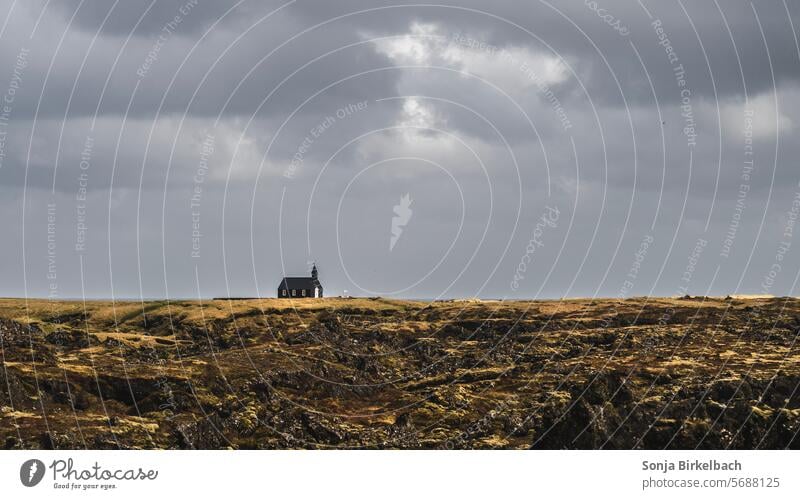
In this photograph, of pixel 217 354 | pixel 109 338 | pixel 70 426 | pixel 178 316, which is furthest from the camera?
pixel 178 316

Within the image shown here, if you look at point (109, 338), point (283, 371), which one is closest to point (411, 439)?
point (283, 371)

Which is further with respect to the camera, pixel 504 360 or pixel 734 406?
pixel 504 360

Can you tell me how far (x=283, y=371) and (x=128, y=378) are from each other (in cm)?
1768

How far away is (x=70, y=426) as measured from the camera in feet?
328

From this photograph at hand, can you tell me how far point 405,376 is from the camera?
5251 inches

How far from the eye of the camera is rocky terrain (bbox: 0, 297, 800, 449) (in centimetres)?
Result: 10356

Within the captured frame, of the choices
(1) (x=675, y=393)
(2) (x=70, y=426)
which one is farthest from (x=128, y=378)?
(1) (x=675, y=393)

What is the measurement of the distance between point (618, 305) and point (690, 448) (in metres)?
77.3

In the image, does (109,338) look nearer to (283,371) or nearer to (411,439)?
(283,371)

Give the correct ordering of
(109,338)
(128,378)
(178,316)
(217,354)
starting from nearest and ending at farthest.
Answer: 1. (128,378)
2. (217,354)
3. (109,338)
4. (178,316)

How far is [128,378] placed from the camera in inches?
4582

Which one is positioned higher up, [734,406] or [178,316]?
[178,316]

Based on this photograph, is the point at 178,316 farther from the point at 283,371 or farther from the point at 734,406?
the point at 734,406

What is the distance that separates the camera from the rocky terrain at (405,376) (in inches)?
4077
